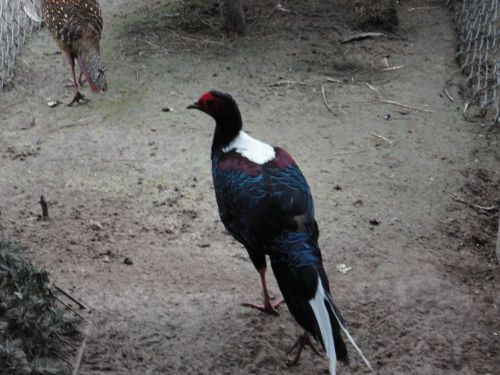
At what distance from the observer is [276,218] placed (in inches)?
128

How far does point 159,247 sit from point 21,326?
60.6 inches

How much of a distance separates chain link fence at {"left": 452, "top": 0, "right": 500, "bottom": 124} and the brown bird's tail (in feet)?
10.3

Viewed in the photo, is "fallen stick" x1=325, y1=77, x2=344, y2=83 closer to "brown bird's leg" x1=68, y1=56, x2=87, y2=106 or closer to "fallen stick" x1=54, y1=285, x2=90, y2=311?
"brown bird's leg" x1=68, y1=56, x2=87, y2=106

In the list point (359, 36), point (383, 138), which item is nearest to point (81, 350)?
point (383, 138)

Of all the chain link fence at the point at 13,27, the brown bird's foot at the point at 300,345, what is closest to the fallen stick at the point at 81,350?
the brown bird's foot at the point at 300,345

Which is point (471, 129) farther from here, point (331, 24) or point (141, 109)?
point (141, 109)

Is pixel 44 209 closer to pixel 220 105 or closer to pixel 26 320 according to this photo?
pixel 220 105

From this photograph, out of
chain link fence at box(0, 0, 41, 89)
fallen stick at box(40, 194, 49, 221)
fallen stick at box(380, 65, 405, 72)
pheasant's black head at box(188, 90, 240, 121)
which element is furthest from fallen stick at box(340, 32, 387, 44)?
fallen stick at box(40, 194, 49, 221)

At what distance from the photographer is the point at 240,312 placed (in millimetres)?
3664

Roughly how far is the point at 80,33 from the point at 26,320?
3.57m

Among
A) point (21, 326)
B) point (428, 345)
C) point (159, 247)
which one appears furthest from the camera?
point (159, 247)

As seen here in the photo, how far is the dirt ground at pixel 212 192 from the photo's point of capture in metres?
3.48

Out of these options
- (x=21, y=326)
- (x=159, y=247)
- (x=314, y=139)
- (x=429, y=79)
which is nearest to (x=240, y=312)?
(x=159, y=247)

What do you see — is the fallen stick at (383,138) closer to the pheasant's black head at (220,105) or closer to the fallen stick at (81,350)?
the pheasant's black head at (220,105)
